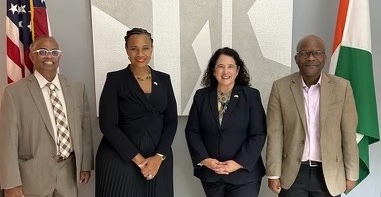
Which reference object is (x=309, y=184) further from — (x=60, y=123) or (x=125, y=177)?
(x=60, y=123)

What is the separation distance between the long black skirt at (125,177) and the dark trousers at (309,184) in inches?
31.8

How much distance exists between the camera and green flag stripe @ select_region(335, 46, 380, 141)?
2477 mm

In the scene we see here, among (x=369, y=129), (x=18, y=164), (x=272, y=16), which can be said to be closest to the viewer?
(x=18, y=164)

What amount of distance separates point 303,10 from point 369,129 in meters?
1.05

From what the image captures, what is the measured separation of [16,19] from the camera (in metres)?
2.54

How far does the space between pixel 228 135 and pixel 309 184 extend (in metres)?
0.57

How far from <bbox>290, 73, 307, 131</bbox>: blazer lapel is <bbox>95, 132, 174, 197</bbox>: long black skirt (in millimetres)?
877

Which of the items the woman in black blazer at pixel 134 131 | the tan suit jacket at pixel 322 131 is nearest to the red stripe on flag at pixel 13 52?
the woman in black blazer at pixel 134 131

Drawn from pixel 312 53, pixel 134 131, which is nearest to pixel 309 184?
pixel 312 53

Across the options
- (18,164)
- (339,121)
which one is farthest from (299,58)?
(18,164)

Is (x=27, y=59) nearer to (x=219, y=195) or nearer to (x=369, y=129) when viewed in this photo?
(x=219, y=195)

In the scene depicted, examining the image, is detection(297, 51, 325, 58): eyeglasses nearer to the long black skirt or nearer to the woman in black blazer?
the woman in black blazer

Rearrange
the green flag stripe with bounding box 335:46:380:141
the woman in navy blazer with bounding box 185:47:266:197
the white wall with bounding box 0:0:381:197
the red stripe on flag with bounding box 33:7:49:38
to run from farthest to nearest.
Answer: the white wall with bounding box 0:0:381:197
the red stripe on flag with bounding box 33:7:49:38
the green flag stripe with bounding box 335:46:380:141
the woman in navy blazer with bounding box 185:47:266:197

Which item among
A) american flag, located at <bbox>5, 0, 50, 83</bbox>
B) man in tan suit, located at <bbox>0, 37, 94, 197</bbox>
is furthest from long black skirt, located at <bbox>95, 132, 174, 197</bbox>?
american flag, located at <bbox>5, 0, 50, 83</bbox>
